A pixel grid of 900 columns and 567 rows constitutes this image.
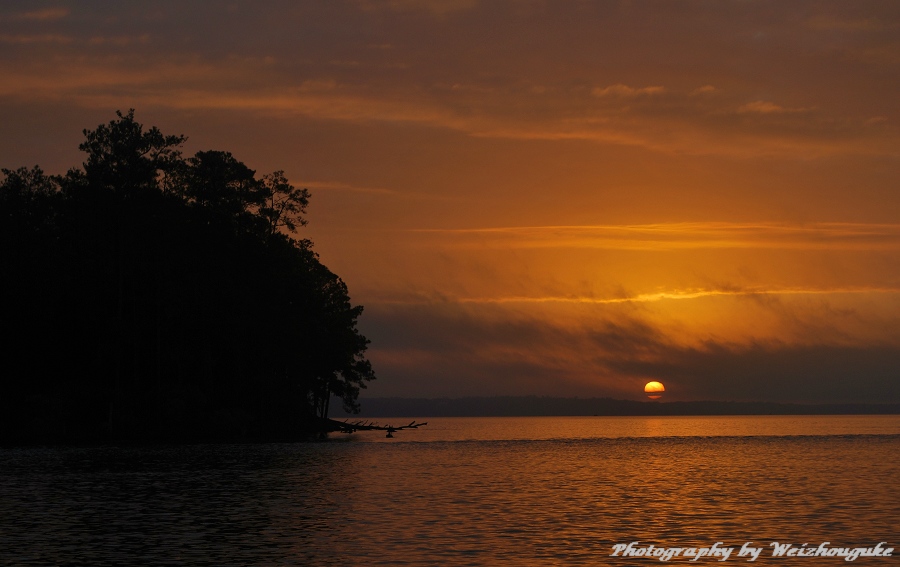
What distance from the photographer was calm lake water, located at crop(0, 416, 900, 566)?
3297 centimetres

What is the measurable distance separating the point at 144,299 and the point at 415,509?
200 feet

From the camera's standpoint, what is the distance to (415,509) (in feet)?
151

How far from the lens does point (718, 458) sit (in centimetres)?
9506

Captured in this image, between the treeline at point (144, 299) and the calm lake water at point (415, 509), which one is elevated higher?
the treeline at point (144, 299)

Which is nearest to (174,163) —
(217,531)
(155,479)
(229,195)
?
(229,195)

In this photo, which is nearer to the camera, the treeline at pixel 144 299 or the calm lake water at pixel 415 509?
the calm lake water at pixel 415 509

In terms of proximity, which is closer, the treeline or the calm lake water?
the calm lake water

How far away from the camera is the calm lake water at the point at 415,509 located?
33.0 m

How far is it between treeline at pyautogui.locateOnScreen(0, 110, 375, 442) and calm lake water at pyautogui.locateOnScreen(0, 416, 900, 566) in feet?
49.4

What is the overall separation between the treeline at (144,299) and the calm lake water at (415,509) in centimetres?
1506

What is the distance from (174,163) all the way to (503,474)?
163ft

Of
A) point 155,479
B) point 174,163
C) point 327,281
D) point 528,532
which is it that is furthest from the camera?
point 327,281

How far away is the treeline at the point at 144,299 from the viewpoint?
98.2 m

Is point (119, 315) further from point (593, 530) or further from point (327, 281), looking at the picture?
point (593, 530)
